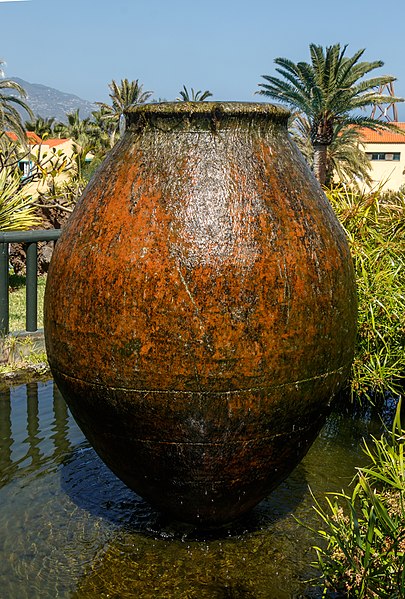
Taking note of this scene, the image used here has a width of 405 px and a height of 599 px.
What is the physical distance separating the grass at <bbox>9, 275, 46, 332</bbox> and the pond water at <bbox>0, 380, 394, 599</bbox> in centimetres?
471

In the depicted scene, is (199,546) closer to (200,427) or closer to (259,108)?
(200,427)

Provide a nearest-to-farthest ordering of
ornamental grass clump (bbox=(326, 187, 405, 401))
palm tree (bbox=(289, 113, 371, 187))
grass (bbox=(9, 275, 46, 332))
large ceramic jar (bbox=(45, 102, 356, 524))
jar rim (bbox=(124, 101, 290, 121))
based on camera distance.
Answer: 1. large ceramic jar (bbox=(45, 102, 356, 524))
2. jar rim (bbox=(124, 101, 290, 121))
3. ornamental grass clump (bbox=(326, 187, 405, 401))
4. grass (bbox=(9, 275, 46, 332))
5. palm tree (bbox=(289, 113, 371, 187))

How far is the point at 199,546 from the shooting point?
14.3ft

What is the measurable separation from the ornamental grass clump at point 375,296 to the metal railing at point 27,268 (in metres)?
3.23

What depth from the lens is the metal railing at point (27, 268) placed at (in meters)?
8.05

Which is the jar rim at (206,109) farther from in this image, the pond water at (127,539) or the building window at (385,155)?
the building window at (385,155)

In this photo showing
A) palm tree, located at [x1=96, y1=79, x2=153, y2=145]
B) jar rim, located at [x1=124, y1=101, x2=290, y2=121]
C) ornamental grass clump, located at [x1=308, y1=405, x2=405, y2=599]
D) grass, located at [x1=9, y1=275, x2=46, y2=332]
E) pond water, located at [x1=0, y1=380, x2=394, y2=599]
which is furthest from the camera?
palm tree, located at [x1=96, y1=79, x2=153, y2=145]

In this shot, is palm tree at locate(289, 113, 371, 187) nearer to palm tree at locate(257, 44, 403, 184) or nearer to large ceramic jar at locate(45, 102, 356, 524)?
palm tree at locate(257, 44, 403, 184)

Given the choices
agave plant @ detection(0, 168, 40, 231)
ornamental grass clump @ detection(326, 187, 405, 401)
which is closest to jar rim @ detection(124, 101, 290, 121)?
ornamental grass clump @ detection(326, 187, 405, 401)

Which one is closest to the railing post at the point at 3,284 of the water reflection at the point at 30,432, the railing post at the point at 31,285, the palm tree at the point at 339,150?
the railing post at the point at 31,285

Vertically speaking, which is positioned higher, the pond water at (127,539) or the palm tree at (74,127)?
the palm tree at (74,127)

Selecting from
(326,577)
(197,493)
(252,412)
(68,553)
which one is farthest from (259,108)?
(68,553)

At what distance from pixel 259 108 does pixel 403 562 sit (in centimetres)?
221

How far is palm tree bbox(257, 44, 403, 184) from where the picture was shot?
24578mm
